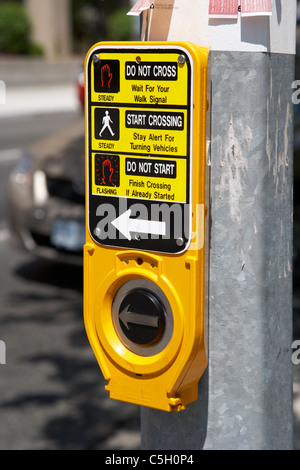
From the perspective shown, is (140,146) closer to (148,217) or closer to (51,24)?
(148,217)

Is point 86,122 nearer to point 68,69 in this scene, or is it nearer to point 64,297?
point 64,297

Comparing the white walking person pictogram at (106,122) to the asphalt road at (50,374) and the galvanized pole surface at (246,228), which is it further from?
the asphalt road at (50,374)

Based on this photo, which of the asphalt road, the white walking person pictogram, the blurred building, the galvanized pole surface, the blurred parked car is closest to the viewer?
the galvanized pole surface

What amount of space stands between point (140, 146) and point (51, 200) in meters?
4.34

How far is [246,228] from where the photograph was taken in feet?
5.71

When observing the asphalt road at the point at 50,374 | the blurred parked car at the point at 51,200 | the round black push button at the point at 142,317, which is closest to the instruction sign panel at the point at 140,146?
the round black push button at the point at 142,317

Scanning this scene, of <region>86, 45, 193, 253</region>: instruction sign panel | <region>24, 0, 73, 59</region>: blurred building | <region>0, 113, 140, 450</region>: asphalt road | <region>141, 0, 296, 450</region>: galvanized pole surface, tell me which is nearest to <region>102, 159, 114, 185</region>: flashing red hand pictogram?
<region>86, 45, 193, 253</region>: instruction sign panel

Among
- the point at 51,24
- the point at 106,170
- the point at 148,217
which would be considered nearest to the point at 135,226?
the point at 148,217

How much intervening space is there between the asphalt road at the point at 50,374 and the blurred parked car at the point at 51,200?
357mm

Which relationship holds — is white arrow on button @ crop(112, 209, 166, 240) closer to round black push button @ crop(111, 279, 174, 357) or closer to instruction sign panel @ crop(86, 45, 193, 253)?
instruction sign panel @ crop(86, 45, 193, 253)

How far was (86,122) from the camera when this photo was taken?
1.85 metres

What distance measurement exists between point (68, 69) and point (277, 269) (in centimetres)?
2539

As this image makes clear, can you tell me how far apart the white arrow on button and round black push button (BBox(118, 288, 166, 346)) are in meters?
0.15

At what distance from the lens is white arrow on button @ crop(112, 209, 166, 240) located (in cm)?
176
